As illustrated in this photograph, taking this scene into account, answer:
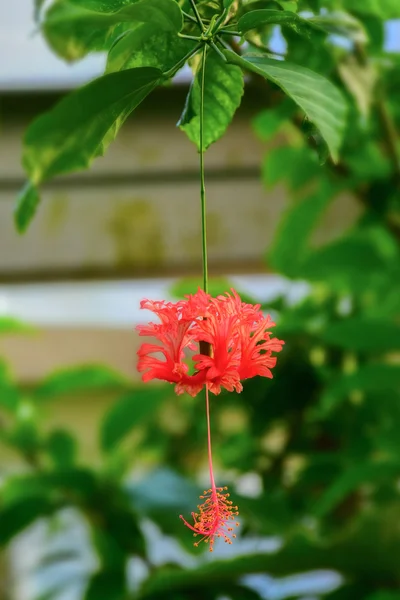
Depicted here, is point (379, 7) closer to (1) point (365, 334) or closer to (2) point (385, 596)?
(1) point (365, 334)

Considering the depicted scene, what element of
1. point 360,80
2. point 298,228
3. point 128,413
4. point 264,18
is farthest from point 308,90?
point 128,413

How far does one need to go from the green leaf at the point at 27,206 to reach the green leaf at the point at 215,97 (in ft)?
0.21

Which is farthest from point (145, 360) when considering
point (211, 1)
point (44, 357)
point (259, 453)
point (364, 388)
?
point (44, 357)

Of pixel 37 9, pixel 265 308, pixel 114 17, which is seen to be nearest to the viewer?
pixel 114 17

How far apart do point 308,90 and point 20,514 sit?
625 mm

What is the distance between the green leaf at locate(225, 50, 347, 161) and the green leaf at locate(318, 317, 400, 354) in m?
0.43

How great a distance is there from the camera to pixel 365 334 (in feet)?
2.31

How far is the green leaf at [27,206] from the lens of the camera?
323 mm

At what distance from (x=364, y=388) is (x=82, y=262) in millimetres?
450

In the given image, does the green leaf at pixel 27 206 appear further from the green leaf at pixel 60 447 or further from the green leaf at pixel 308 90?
the green leaf at pixel 60 447

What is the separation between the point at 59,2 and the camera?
1.09 feet

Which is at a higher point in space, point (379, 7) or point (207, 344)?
point (379, 7)

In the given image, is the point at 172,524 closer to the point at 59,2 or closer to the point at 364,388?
the point at 364,388

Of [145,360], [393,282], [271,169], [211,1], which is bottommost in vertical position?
[145,360]
